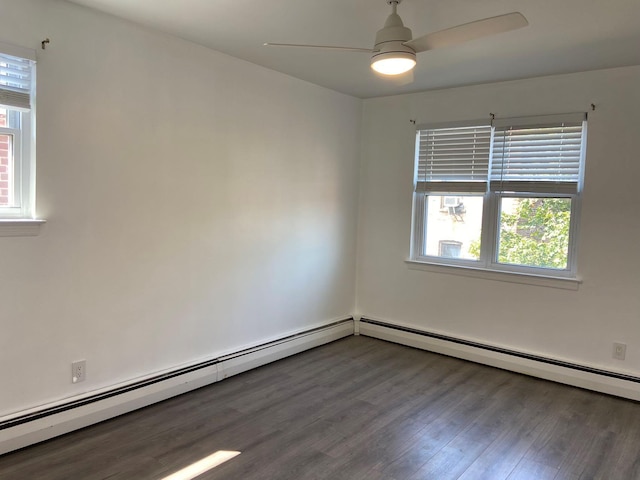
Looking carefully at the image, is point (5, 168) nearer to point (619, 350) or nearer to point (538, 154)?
point (538, 154)

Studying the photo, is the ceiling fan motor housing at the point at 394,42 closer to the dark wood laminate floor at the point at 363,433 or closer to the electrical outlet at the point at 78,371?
the dark wood laminate floor at the point at 363,433

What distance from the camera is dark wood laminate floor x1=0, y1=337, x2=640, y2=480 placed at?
2.34 m

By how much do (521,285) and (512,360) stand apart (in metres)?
0.64

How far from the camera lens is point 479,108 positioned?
3.94 meters

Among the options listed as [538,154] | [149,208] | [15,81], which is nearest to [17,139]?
[15,81]

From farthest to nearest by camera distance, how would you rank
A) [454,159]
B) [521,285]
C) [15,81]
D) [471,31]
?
1. [454,159]
2. [521,285]
3. [15,81]
4. [471,31]

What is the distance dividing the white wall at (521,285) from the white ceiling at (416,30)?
25 cm

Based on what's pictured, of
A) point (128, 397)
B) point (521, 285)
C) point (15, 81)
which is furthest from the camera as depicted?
point (521, 285)

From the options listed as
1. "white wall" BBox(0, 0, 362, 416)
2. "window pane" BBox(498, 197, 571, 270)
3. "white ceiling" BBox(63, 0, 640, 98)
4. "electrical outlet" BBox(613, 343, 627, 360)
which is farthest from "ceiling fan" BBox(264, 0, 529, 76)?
"electrical outlet" BBox(613, 343, 627, 360)

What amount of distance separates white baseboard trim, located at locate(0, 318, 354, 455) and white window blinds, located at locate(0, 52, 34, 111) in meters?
1.63

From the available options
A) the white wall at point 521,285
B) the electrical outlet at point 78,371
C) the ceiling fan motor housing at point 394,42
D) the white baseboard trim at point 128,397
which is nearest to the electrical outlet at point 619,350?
the white wall at point 521,285

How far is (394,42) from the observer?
2123 millimetres

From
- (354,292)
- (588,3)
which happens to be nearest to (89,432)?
(354,292)

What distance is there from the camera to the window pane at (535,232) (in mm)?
3635
